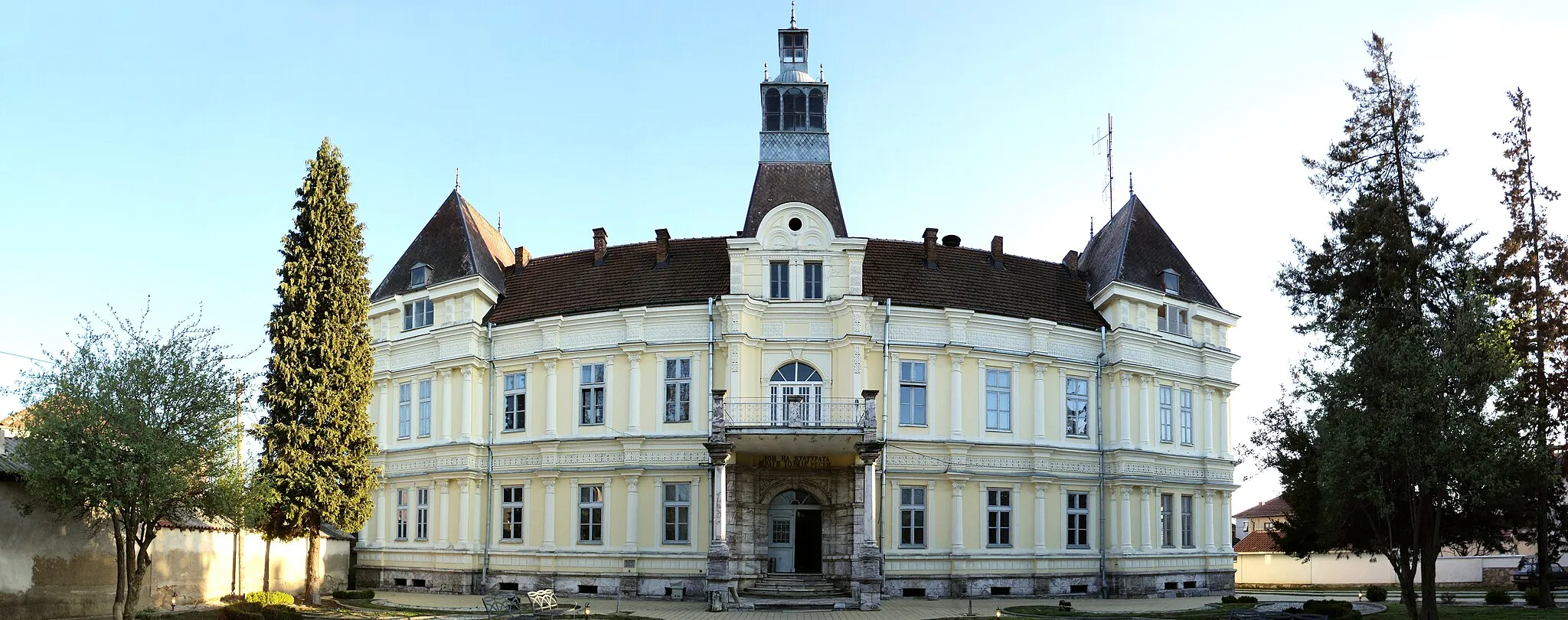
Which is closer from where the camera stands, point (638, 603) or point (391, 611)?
point (391, 611)

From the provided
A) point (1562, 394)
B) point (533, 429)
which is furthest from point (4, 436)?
point (1562, 394)

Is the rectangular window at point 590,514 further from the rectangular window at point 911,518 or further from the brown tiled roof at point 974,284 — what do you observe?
the brown tiled roof at point 974,284

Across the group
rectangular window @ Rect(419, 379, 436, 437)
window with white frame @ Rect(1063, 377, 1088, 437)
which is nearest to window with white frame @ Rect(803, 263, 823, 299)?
window with white frame @ Rect(1063, 377, 1088, 437)

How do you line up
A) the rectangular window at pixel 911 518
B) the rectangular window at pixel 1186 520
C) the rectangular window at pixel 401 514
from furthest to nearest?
the rectangular window at pixel 401 514 → the rectangular window at pixel 1186 520 → the rectangular window at pixel 911 518

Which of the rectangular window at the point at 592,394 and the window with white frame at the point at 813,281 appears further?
the rectangular window at the point at 592,394

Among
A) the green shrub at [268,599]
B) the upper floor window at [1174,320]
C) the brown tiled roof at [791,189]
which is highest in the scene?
the brown tiled roof at [791,189]

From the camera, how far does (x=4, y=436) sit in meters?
27.8

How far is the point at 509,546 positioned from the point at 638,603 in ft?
21.2

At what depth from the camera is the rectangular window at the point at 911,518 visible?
37156mm

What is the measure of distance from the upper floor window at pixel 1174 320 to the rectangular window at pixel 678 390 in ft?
52.0

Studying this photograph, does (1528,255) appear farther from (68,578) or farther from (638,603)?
(68,578)

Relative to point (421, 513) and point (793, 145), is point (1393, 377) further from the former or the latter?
point (421, 513)

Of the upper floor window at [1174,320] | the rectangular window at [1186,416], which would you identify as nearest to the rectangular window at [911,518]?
the rectangular window at [1186,416]

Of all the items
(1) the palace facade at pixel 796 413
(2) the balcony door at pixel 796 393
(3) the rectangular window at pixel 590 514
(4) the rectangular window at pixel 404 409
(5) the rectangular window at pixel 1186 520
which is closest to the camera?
(2) the balcony door at pixel 796 393
